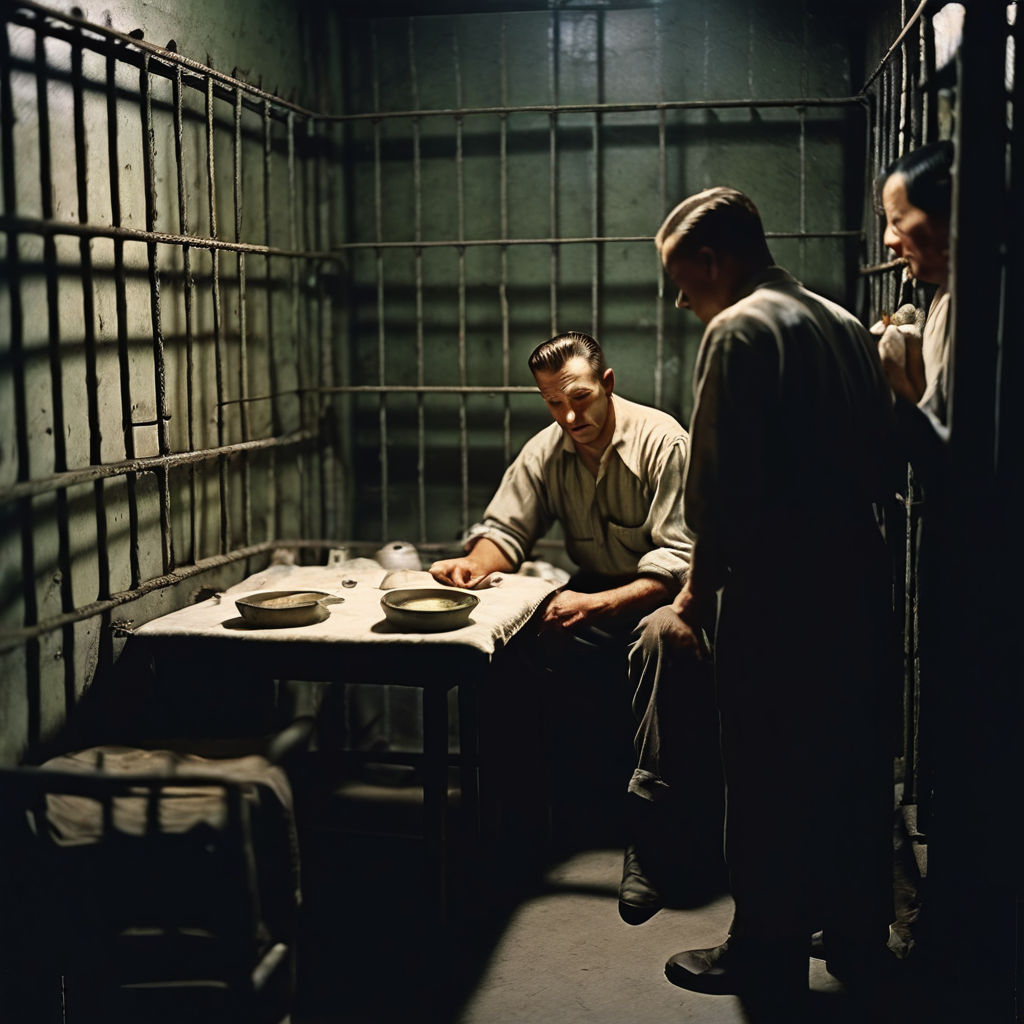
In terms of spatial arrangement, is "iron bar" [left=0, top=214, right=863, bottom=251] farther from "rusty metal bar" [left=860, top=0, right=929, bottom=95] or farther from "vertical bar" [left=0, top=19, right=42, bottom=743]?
"rusty metal bar" [left=860, top=0, right=929, bottom=95]

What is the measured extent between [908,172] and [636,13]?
2.51 meters

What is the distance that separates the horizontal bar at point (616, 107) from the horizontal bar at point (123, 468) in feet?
4.89

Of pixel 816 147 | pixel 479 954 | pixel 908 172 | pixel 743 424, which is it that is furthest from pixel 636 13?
pixel 479 954

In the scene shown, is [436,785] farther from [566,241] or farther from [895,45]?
[895,45]

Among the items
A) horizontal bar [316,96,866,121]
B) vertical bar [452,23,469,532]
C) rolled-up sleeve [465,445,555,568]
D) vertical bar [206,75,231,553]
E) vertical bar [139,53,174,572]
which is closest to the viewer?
vertical bar [139,53,174,572]

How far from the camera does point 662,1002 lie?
9.68 feet

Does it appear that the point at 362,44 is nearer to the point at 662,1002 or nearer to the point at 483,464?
the point at 483,464

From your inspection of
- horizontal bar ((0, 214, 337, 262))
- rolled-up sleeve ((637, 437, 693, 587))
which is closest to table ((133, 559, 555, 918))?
rolled-up sleeve ((637, 437, 693, 587))

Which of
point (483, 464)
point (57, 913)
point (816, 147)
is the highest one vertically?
point (816, 147)

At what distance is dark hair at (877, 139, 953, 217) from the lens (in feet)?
8.48

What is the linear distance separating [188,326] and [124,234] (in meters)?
0.51

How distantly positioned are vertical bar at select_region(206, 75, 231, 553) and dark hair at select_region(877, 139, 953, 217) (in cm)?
231

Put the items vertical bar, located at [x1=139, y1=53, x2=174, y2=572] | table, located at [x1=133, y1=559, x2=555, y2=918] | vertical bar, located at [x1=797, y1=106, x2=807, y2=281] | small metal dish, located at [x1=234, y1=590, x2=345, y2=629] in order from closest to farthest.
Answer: table, located at [x1=133, y1=559, x2=555, y2=918], small metal dish, located at [x1=234, y1=590, x2=345, y2=629], vertical bar, located at [x1=139, y1=53, x2=174, y2=572], vertical bar, located at [x1=797, y1=106, x2=807, y2=281]

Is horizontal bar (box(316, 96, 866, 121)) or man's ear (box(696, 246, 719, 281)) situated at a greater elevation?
horizontal bar (box(316, 96, 866, 121))
